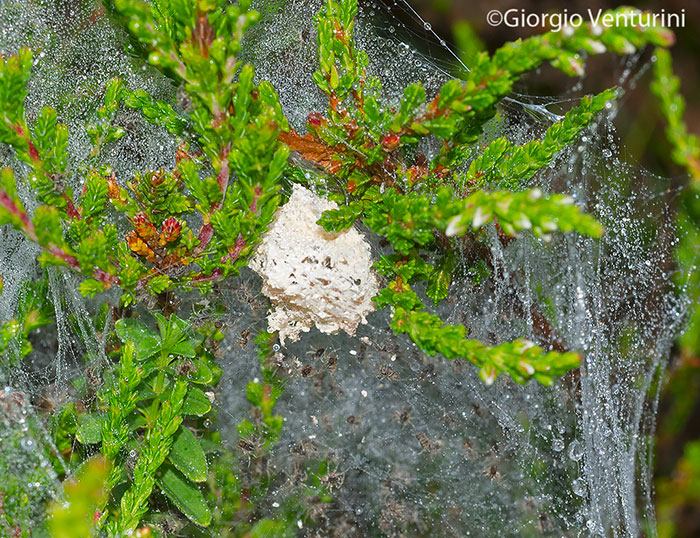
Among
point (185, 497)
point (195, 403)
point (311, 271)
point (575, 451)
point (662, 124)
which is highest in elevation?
point (662, 124)

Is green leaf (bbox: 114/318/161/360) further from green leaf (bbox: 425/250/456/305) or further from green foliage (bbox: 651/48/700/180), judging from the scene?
green foliage (bbox: 651/48/700/180)

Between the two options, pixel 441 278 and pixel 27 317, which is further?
pixel 27 317

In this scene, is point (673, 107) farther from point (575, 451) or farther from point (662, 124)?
point (575, 451)

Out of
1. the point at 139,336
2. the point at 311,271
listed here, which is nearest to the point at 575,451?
the point at 311,271

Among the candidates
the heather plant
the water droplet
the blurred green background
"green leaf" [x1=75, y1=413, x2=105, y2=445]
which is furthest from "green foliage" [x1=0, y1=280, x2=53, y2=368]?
the water droplet

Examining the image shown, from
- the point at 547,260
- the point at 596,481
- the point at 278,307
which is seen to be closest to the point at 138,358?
the point at 278,307

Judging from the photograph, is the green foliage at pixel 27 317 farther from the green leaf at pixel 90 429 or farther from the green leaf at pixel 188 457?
the green leaf at pixel 188 457
